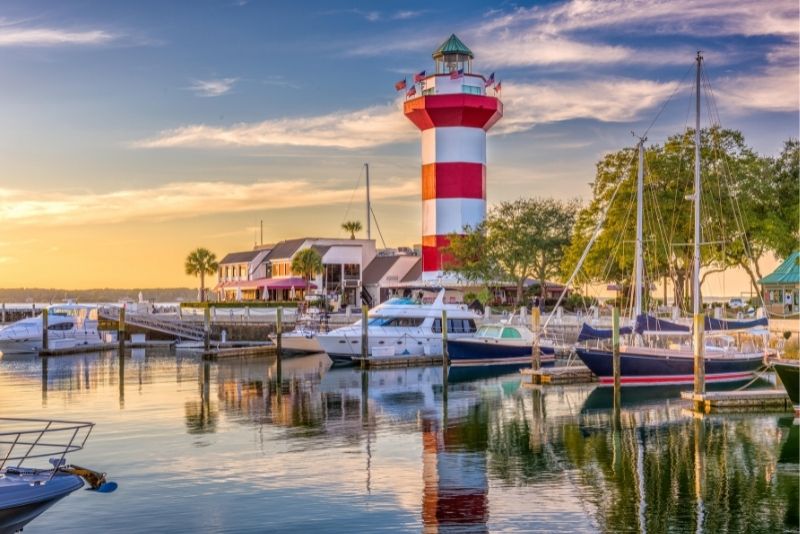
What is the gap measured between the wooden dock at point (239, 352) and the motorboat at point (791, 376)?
31285 millimetres

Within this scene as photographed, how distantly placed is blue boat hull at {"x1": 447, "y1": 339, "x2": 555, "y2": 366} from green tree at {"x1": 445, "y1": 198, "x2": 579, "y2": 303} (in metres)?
20.4

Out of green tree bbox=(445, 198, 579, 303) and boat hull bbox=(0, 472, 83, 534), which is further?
green tree bbox=(445, 198, 579, 303)

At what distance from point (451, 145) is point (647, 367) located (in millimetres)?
34158

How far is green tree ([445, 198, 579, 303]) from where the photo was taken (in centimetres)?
6775

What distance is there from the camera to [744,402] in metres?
29.8

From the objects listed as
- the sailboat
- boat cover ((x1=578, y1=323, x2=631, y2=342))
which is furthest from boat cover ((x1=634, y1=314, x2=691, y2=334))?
boat cover ((x1=578, y1=323, x2=631, y2=342))

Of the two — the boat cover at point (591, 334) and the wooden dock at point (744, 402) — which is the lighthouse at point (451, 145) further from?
the wooden dock at point (744, 402)

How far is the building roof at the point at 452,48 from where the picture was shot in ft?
233

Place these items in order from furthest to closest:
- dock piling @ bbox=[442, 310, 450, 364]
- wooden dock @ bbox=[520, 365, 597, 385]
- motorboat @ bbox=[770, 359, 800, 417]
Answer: dock piling @ bbox=[442, 310, 450, 364], wooden dock @ bbox=[520, 365, 597, 385], motorboat @ bbox=[770, 359, 800, 417]

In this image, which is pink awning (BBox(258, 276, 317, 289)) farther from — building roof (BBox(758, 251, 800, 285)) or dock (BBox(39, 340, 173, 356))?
building roof (BBox(758, 251, 800, 285))

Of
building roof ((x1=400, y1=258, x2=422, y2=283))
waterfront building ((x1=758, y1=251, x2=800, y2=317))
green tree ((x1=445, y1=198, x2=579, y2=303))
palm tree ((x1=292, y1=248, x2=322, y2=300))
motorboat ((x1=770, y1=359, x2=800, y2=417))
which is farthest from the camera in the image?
palm tree ((x1=292, y1=248, x2=322, y2=300))

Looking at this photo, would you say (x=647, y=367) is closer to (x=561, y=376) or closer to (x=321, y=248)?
(x=561, y=376)

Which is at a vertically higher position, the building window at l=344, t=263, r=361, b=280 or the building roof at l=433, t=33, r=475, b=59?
the building roof at l=433, t=33, r=475, b=59

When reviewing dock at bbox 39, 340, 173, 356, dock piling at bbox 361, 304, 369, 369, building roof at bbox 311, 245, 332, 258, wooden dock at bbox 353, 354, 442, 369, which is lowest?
wooden dock at bbox 353, 354, 442, 369
